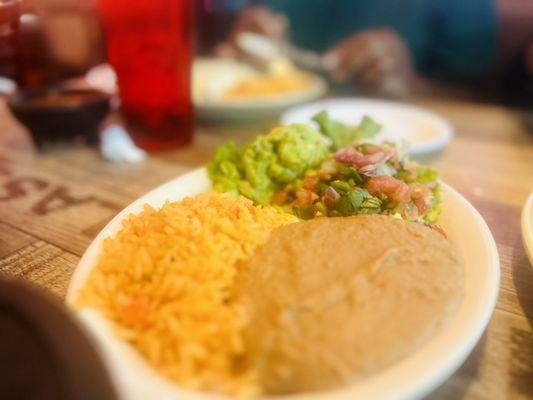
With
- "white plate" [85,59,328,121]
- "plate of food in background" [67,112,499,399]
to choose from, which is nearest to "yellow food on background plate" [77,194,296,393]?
"plate of food in background" [67,112,499,399]

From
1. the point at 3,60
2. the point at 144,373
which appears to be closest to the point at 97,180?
the point at 3,60

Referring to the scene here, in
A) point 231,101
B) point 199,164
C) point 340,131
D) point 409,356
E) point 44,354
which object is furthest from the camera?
point 231,101

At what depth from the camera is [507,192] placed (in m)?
2.13

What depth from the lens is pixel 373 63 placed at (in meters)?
3.71

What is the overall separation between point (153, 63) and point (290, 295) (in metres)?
1.86

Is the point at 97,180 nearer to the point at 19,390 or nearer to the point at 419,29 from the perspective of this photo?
the point at 19,390

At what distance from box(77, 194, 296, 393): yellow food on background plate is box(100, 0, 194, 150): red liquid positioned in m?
1.32

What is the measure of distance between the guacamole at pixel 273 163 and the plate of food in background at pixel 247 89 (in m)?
1.18

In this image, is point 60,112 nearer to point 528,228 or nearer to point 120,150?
point 120,150

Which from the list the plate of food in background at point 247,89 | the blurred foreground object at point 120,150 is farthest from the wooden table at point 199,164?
the plate of food in background at point 247,89

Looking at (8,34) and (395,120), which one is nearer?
(8,34)

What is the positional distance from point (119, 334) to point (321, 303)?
453 mm

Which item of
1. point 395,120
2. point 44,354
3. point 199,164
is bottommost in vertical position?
point 199,164

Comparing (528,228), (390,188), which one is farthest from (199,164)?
(528,228)
